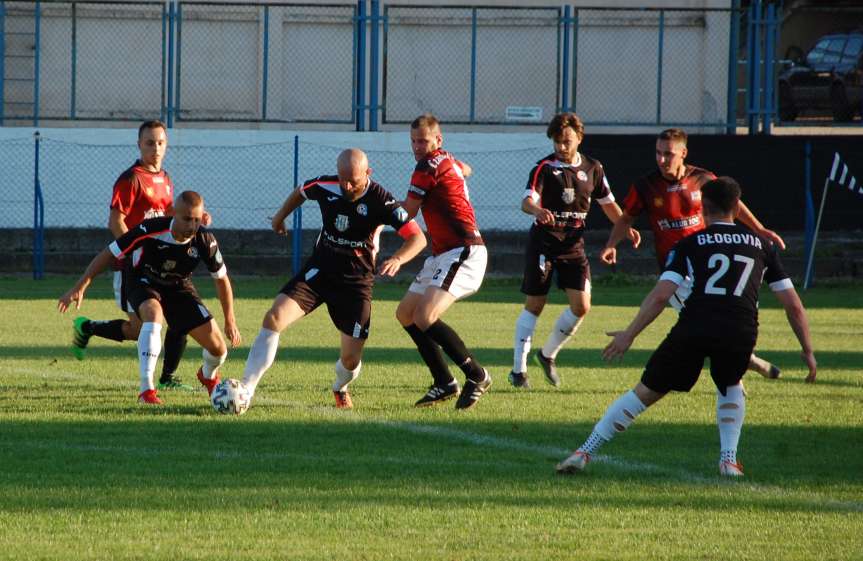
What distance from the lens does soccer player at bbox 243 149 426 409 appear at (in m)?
8.62

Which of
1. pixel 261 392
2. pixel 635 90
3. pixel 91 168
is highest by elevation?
pixel 635 90

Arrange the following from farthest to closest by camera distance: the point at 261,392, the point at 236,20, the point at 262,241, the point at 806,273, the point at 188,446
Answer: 1. the point at 236,20
2. the point at 262,241
3. the point at 806,273
4. the point at 261,392
5. the point at 188,446

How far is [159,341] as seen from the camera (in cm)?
898

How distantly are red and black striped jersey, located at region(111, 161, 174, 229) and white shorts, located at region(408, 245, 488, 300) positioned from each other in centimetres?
214

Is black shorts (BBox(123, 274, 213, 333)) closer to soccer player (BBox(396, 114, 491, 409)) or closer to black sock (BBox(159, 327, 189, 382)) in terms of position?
black sock (BBox(159, 327, 189, 382))

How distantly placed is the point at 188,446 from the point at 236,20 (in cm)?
1978

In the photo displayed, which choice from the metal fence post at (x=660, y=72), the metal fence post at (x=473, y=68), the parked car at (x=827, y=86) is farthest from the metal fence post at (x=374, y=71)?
the parked car at (x=827, y=86)

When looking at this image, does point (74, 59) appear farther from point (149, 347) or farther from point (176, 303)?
point (149, 347)

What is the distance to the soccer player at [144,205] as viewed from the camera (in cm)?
975

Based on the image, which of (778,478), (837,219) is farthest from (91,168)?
(778,478)

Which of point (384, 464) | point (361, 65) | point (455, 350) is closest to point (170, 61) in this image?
point (361, 65)

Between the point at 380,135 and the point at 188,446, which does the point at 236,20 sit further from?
the point at 188,446

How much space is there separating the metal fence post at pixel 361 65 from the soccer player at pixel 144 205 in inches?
539

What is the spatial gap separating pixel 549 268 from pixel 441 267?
1.49m
